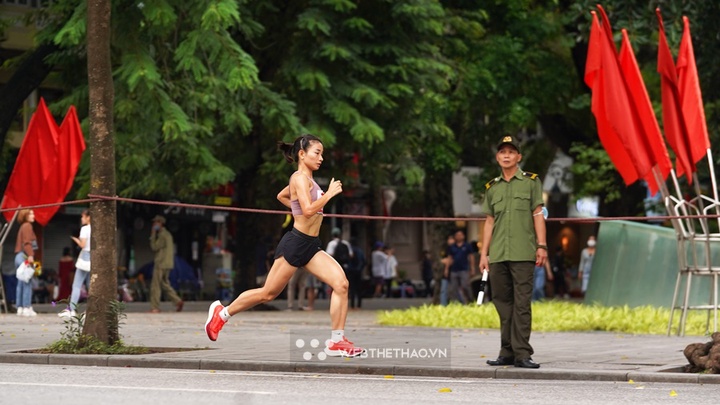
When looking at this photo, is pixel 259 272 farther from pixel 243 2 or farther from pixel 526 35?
pixel 243 2

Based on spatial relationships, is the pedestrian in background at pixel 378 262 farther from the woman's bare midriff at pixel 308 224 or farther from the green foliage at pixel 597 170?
the woman's bare midriff at pixel 308 224

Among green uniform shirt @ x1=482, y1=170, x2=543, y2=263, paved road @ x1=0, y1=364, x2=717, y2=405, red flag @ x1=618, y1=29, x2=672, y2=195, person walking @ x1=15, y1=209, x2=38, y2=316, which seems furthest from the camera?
person walking @ x1=15, y1=209, x2=38, y2=316

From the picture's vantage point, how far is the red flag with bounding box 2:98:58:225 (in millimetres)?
25859

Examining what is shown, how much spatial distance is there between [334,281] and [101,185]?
313 centimetres

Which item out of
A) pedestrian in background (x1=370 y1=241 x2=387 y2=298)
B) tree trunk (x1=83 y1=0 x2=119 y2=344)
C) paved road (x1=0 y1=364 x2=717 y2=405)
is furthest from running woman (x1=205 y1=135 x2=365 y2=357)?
pedestrian in background (x1=370 y1=241 x2=387 y2=298)

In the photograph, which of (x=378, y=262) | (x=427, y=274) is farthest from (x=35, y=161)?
(x=427, y=274)

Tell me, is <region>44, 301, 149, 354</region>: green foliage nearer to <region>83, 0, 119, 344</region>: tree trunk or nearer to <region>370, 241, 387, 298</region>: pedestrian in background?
<region>83, 0, 119, 344</region>: tree trunk

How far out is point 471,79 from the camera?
107ft

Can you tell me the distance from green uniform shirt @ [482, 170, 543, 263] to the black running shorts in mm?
1609

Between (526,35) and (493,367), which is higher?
(526,35)

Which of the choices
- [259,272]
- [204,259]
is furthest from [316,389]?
[259,272]

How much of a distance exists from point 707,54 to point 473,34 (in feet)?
21.1

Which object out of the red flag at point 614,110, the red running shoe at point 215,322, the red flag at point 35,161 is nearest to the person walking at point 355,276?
the red flag at point 35,161

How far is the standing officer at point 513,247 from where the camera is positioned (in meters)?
13.5
